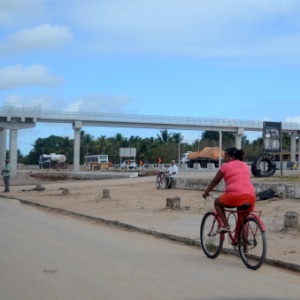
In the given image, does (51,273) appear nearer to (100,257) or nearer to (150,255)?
(100,257)

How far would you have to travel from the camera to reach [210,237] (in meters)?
9.63

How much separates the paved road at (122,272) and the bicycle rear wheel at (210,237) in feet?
0.61

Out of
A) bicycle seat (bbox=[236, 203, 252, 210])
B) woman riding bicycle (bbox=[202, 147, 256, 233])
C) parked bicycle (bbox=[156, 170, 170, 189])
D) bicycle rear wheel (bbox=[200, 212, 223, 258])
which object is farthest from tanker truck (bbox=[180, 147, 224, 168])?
bicycle seat (bbox=[236, 203, 252, 210])

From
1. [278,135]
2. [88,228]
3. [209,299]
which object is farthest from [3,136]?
[209,299]

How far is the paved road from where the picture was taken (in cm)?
689

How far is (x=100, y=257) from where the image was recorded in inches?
373

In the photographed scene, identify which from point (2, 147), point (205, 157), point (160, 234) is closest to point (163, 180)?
point (160, 234)

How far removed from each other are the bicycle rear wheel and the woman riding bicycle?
0.29m

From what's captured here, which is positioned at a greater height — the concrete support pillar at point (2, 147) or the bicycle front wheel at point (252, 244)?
the concrete support pillar at point (2, 147)

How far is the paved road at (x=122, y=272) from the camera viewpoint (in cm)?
689

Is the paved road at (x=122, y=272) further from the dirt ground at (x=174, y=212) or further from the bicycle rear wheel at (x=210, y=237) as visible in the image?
the dirt ground at (x=174, y=212)

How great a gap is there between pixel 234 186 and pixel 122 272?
235cm

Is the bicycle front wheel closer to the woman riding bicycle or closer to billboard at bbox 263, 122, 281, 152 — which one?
the woman riding bicycle

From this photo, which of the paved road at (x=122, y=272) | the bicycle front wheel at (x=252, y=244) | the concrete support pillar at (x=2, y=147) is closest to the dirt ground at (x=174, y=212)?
the bicycle front wheel at (x=252, y=244)
